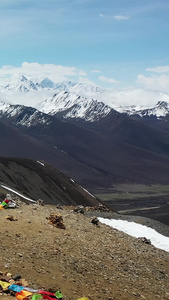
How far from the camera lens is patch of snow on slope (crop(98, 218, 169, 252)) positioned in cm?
3105

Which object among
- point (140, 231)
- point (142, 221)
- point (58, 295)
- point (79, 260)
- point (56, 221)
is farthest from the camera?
point (142, 221)

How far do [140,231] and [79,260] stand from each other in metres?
14.4

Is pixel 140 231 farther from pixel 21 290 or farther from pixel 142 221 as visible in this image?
pixel 21 290

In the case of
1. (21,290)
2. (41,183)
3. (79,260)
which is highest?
(21,290)

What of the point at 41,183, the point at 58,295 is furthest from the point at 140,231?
the point at 41,183

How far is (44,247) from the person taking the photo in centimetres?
1939

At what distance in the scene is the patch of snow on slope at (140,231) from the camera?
1222 inches

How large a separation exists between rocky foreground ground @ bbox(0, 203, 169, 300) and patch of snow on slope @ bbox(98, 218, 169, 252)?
15.2 feet

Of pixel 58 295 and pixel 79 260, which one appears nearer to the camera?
pixel 58 295

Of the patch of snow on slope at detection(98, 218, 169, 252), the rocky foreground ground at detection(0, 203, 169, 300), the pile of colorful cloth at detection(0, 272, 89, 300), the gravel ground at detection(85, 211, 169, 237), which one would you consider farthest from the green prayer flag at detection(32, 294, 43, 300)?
the gravel ground at detection(85, 211, 169, 237)

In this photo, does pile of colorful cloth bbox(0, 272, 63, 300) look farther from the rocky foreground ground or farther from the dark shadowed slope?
the dark shadowed slope

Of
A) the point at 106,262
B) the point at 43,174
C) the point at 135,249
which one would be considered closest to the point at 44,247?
the point at 106,262

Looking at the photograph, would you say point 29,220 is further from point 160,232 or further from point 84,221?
point 160,232

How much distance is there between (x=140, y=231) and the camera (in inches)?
1289
